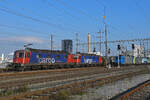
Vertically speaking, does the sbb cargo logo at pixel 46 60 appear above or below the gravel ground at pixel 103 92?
above

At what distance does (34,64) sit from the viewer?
2945 centimetres

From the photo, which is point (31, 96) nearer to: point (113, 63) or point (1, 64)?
point (1, 64)

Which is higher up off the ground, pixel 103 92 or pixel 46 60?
pixel 46 60

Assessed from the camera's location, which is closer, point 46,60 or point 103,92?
point 103,92

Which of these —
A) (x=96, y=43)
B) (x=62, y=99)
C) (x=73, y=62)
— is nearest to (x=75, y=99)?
(x=62, y=99)

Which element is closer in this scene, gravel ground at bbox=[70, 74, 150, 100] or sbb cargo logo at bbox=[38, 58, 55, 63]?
gravel ground at bbox=[70, 74, 150, 100]

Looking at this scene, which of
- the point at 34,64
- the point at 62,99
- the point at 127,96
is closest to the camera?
the point at 62,99

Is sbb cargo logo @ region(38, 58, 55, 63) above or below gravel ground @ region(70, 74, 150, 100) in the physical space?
above

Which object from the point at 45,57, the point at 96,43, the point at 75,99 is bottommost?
the point at 75,99

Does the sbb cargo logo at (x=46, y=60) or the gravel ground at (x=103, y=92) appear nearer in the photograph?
Answer: the gravel ground at (x=103, y=92)

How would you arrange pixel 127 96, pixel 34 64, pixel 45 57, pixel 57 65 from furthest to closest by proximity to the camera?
pixel 57 65
pixel 45 57
pixel 34 64
pixel 127 96

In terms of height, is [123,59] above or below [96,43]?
below

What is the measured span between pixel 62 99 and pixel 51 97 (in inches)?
28.4

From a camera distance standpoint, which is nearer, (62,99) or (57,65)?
(62,99)
